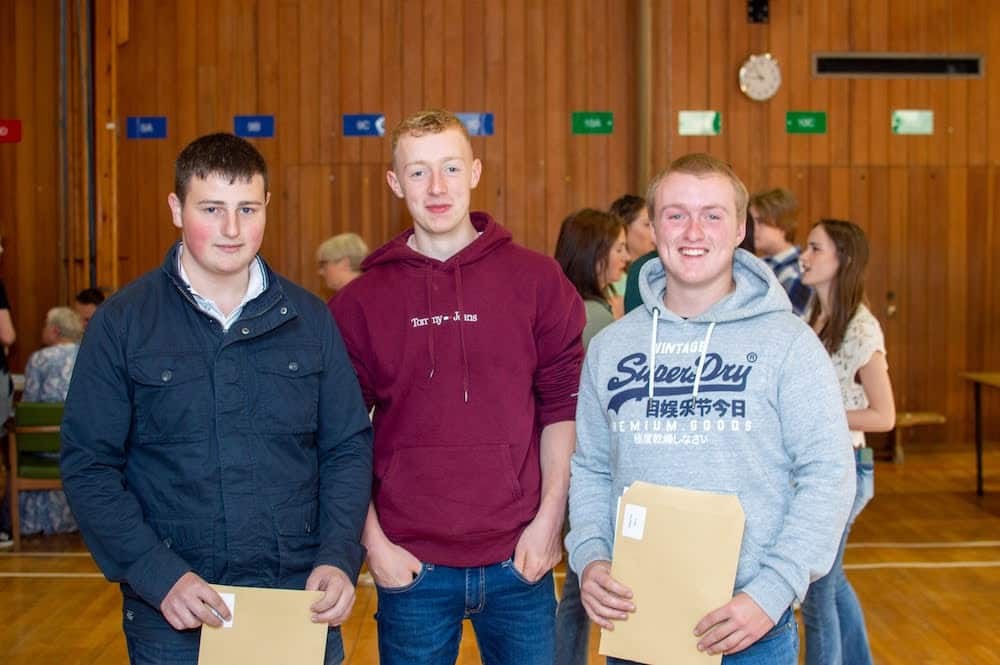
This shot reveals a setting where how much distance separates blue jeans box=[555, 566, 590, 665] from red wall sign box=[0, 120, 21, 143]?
6.79m

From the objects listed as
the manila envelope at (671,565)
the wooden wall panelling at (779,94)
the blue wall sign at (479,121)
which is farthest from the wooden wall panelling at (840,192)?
the manila envelope at (671,565)

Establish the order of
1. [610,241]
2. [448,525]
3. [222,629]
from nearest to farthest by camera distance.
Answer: [222,629] → [448,525] → [610,241]

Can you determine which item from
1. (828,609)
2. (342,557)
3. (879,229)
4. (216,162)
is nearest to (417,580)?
(342,557)

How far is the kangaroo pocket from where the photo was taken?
7.63ft

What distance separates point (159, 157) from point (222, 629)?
7.21 meters

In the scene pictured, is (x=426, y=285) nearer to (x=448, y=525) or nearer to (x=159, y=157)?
(x=448, y=525)

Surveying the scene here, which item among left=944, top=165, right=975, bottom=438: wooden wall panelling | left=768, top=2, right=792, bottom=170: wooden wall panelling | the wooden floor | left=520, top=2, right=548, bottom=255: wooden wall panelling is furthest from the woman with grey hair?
left=944, top=165, right=975, bottom=438: wooden wall panelling

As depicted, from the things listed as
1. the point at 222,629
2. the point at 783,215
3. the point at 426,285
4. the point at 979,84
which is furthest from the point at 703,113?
the point at 222,629

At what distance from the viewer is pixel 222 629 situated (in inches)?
80.0

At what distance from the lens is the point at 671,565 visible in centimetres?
198

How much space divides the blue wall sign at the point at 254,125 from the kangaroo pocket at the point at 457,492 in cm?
673

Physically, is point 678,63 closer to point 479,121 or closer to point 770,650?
point 479,121

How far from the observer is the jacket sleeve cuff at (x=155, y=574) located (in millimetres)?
2016

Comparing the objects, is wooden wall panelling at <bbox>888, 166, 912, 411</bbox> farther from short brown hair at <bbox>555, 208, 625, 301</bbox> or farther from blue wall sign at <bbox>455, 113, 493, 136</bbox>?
short brown hair at <bbox>555, 208, 625, 301</bbox>
